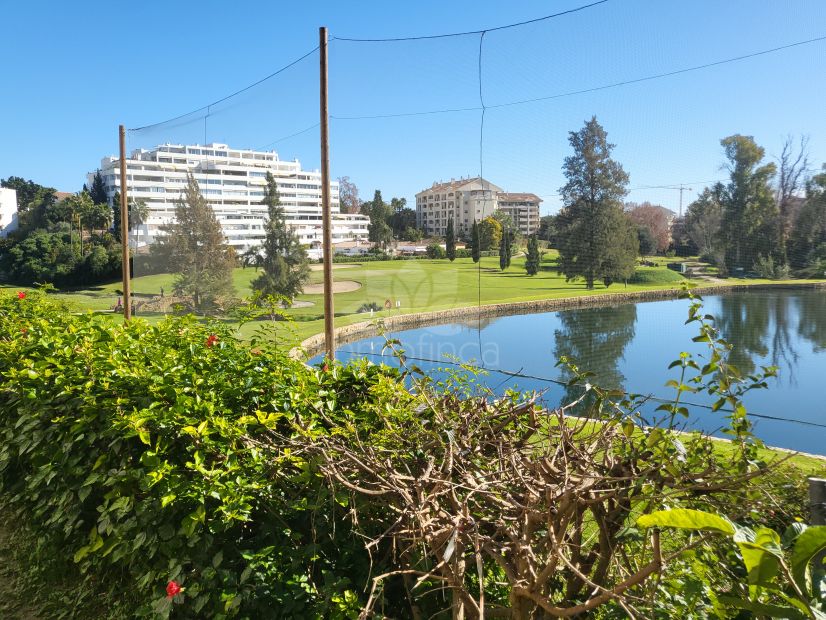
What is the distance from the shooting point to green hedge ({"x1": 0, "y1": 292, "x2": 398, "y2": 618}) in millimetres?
1221

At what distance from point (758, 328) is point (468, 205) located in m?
2.48

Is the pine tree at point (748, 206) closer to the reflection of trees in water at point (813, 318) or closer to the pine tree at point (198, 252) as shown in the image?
the reflection of trees in water at point (813, 318)

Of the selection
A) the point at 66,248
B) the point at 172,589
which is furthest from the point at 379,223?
the point at 66,248

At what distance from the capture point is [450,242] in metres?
5.66

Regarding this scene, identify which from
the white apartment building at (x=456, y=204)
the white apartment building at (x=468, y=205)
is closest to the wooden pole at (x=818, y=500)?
the white apartment building at (x=468, y=205)

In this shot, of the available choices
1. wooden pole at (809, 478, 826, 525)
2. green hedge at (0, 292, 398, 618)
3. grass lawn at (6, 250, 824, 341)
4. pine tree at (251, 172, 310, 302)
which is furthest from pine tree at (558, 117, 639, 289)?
pine tree at (251, 172, 310, 302)

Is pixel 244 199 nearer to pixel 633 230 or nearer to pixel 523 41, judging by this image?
pixel 523 41

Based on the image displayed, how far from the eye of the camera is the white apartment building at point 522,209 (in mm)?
4727

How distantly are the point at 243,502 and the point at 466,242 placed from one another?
14.3 ft

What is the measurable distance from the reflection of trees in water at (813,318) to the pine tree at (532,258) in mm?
1887

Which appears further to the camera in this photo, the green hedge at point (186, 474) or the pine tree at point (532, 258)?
the pine tree at point (532, 258)

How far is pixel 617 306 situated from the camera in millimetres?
4453

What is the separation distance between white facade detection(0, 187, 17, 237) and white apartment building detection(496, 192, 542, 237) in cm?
3728

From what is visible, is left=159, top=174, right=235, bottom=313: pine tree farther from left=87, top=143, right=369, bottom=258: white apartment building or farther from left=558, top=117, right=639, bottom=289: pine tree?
left=558, top=117, right=639, bottom=289: pine tree
